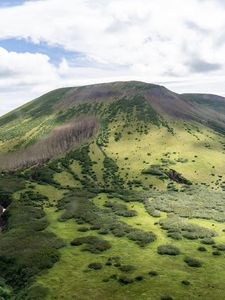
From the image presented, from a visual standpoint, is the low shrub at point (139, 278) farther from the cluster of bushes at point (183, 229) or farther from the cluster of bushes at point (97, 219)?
the cluster of bushes at point (183, 229)

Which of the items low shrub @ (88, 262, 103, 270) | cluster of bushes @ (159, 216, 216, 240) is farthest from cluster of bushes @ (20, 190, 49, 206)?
low shrub @ (88, 262, 103, 270)

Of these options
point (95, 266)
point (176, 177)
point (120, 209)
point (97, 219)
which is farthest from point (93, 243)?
point (176, 177)

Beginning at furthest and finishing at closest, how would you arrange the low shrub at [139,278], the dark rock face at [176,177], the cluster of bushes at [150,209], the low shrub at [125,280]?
the dark rock face at [176,177], the cluster of bushes at [150,209], the low shrub at [139,278], the low shrub at [125,280]

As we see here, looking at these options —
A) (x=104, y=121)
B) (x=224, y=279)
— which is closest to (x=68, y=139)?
(x=104, y=121)

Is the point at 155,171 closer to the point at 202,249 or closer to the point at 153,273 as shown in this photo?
the point at 202,249

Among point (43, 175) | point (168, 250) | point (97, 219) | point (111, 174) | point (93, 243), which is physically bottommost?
point (168, 250)

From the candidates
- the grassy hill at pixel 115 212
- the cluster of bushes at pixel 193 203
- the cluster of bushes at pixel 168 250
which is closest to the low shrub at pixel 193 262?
the grassy hill at pixel 115 212

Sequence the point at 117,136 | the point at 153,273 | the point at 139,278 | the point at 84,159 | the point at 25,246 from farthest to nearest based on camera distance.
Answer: the point at 117,136, the point at 84,159, the point at 25,246, the point at 153,273, the point at 139,278

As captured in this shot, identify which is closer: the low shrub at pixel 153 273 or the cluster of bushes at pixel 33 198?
the low shrub at pixel 153 273

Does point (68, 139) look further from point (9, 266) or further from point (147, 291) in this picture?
point (147, 291)
